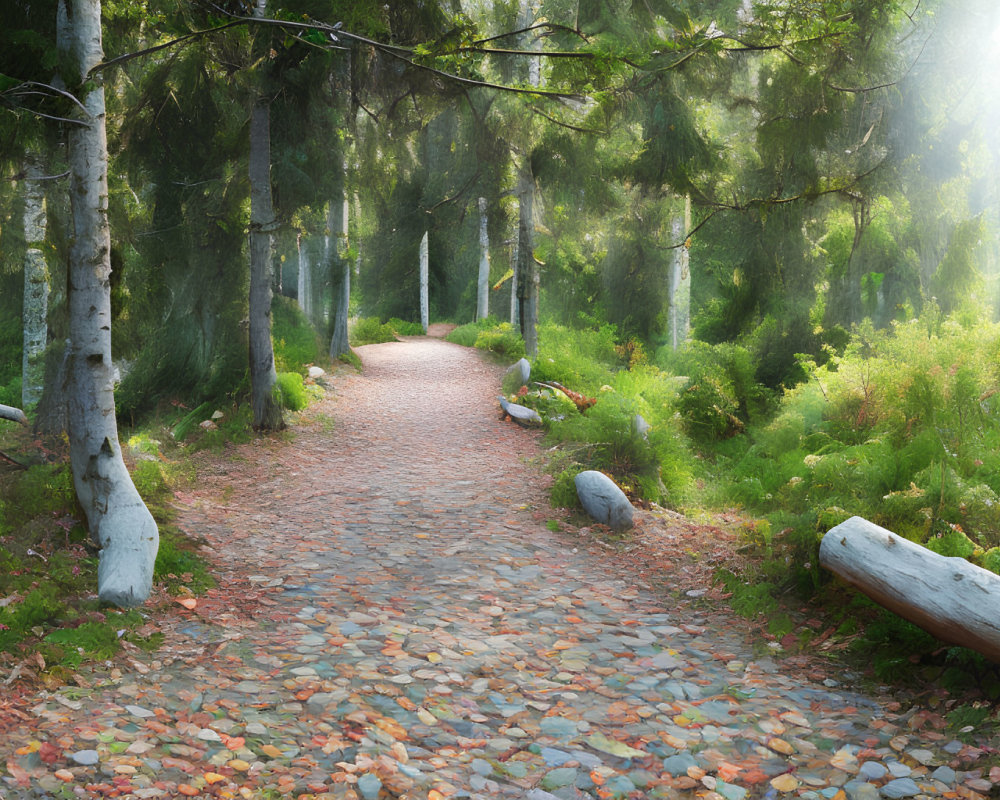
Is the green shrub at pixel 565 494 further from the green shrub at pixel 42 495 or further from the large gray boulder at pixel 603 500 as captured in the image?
the green shrub at pixel 42 495

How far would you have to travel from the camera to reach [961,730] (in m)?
3.65

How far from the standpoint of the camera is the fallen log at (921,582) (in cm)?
389

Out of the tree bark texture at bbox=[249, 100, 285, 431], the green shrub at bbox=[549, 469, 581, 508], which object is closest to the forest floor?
the green shrub at bbox=[549, 469, 581, 508]

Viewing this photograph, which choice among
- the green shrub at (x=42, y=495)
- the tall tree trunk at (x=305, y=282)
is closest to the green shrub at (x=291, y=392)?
the green shrub at (x=42, y=495)

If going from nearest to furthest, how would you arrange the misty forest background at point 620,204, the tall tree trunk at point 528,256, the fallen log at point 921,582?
the fallen log at point 921,582 < the misty forest background at point 620,204 < the tall tree trunk at point 528,256

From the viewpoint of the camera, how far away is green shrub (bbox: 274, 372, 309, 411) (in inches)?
470

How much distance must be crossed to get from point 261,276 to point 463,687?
7.84 meters

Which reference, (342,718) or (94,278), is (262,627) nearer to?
(342,718)

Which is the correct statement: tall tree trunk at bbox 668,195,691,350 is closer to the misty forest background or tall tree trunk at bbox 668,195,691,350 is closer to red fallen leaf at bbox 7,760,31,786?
the misty forest background

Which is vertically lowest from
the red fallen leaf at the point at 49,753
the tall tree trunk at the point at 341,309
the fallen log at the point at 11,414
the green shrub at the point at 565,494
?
the green shrub at the point at 565,494

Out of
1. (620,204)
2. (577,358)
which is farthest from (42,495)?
(577,358)

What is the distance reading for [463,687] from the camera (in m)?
4.34

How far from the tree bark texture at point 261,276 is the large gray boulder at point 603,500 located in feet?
16.7

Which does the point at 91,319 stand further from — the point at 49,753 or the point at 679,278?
the point at 679,278
